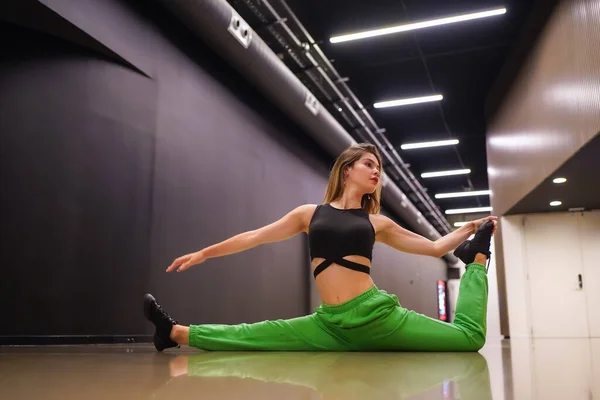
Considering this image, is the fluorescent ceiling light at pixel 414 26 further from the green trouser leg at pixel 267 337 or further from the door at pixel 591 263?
the green trouser leg at pixel 267 337

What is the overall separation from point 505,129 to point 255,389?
6433mm

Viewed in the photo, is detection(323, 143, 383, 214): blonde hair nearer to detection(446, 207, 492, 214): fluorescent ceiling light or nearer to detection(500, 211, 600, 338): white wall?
detection(500, 211, 600, 338): white wall

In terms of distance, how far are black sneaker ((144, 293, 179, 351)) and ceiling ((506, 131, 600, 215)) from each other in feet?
11.0

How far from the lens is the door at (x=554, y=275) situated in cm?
687

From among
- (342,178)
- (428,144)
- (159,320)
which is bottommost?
(159,320)

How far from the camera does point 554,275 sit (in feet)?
23.0

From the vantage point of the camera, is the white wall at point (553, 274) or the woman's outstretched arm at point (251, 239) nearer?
the woman's outstretched arm at point (251, 239)

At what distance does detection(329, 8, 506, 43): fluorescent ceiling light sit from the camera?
573cm

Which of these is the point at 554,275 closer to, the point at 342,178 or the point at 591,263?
the point at 591,263

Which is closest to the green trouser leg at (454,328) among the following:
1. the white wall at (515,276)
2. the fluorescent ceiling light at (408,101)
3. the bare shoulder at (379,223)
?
the bare shoulder at (379,223)

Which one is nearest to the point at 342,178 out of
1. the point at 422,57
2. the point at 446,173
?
the point at 422,57

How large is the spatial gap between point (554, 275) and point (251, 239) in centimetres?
586

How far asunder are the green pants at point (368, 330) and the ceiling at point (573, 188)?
224cm

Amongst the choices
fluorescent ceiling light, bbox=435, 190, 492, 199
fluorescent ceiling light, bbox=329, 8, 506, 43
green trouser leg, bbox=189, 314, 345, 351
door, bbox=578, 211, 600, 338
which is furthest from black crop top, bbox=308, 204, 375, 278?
fluorescent ceiling light, bbox=435, 190, 492, 199
